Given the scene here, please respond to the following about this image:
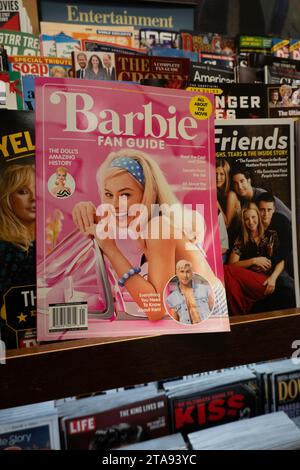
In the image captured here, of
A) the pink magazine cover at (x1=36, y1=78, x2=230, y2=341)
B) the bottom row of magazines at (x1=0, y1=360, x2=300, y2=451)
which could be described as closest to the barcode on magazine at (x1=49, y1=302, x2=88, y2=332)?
the pink magazine cover at (x1=36, y1=78, x2=230, y2=341)

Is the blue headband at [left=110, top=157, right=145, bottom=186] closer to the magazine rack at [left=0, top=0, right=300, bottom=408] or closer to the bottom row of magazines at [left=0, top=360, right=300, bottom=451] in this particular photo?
the magazine rack at [left=0, top=0, right=300, bottom=408]

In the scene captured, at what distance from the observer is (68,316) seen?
0.49 m

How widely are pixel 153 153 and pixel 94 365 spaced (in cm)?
32

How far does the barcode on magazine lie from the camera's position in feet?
1.60

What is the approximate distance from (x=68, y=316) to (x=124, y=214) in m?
0.16

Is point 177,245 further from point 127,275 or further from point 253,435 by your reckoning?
point 253,435

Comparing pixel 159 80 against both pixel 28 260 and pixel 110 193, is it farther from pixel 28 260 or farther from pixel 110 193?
pixel 28 260

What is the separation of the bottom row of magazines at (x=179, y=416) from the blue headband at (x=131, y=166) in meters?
0.68

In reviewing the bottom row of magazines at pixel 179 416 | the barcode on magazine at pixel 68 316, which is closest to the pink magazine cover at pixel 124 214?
the barcode on magazine at pixel 68 316

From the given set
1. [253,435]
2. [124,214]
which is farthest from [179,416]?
[124,214]

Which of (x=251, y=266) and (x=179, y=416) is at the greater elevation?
(x=251, y=266)

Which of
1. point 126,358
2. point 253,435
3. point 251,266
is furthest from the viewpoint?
point 253,435

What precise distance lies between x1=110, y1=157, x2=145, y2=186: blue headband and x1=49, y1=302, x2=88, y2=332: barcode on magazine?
0.66ft

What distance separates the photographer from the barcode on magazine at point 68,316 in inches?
19.2
